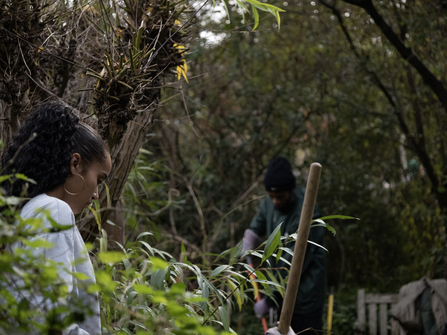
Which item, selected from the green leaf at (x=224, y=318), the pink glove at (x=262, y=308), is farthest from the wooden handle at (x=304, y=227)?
the pink glove at (x=262, y=308)

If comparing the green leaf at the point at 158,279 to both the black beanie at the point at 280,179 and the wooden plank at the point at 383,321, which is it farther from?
the wooden plank at the point at 383,321

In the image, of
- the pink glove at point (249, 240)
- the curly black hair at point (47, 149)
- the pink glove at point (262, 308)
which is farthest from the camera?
the pink glove at point (249, 240)

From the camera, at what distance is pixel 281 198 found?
11.4ft

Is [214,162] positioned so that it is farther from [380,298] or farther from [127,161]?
[127,161]

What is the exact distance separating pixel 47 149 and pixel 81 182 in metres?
0.14

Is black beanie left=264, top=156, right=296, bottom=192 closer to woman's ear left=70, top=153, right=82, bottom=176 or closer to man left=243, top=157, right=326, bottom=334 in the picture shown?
man left=243, top=157, right=326, bottom=334

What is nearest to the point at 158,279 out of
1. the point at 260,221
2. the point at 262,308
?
the point at 262,308

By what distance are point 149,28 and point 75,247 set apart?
3.34ft

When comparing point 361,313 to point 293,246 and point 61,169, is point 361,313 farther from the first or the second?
point 61,169

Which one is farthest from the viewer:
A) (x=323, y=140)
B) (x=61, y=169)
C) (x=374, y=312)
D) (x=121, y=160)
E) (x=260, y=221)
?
(x=323, y=140)

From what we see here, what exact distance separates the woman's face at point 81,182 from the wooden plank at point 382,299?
12.8ft

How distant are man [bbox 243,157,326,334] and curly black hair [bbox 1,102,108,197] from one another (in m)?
2.07

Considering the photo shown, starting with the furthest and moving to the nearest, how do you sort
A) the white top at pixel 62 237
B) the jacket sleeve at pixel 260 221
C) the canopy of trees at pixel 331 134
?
the canopy of trees at pixel 331 134
the jacket sleeve at pixel 260 221
the white top at pixel 62 237

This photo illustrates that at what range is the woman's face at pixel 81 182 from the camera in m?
1.25
